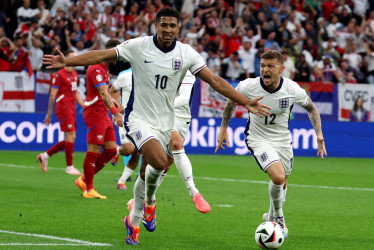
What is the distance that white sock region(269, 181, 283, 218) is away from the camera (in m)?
8.55

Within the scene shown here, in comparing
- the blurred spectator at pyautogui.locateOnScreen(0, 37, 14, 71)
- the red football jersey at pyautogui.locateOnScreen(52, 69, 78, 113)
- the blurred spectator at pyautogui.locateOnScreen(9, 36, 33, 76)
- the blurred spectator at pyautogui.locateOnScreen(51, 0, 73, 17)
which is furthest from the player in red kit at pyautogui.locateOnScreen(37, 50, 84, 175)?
the blurred spectator at pyautogui.locateOnScreen(51, 0, 73, 17)

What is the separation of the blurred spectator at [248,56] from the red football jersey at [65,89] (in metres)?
8.60

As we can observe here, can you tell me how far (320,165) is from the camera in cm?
1939

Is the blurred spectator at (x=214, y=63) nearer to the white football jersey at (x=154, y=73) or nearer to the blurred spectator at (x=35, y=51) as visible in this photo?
the blurred spectator at (x=35, y=51)

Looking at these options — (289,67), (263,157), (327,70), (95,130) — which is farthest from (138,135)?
(327,70)

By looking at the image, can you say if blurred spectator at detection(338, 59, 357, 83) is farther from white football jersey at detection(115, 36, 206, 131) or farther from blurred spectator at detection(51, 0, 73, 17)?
white football jersey at detection(115, 36, 206, 131)

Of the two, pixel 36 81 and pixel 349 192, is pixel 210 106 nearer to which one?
pixel 36 81

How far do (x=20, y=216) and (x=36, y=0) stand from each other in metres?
15.1

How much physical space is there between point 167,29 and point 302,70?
16371 millimetres

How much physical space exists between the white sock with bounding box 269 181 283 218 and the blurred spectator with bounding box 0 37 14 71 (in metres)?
13.6

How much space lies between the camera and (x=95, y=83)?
1171cm

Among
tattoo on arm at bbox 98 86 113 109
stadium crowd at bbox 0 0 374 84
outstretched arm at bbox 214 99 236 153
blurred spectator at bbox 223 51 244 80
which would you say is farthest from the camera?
blurred spectator at bbox 223 51 244 80

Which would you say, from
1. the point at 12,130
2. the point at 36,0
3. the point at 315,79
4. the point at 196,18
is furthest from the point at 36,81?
the point at 315,79

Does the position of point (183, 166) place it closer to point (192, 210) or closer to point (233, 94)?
point (192, 210)
